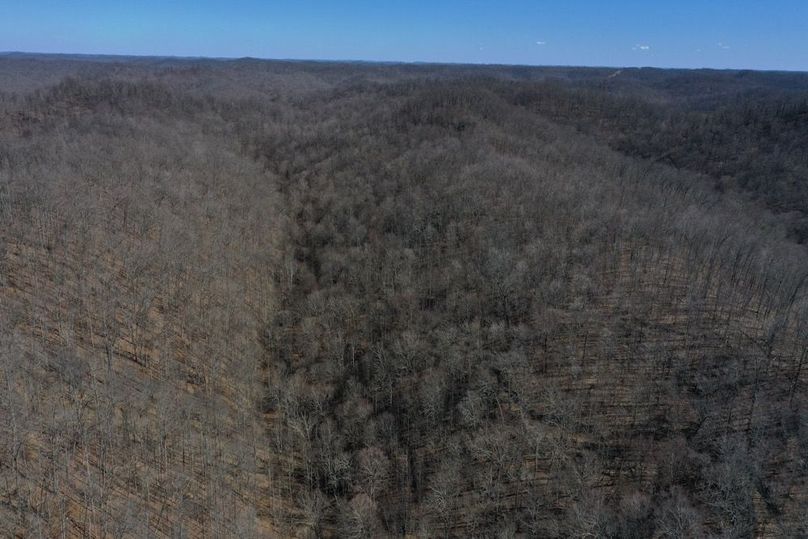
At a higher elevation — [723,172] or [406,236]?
[723,172]

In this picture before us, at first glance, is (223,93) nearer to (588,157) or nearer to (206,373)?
(588,157)

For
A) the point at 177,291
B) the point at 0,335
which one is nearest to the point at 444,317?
the point at 177,291

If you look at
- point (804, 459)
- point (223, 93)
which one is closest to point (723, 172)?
point (804, 459)

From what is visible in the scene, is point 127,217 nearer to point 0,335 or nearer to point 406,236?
point 0,335

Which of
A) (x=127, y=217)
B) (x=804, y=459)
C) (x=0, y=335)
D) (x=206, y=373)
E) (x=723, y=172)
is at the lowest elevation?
(x=206, y=373)

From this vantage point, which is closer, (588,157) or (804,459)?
(804,459)

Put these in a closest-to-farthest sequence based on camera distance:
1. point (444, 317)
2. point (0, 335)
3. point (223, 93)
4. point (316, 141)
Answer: point (0, 335), point (444, 317), point (316, 141), point (223, 93)

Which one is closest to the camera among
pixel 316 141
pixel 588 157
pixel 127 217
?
pixel 127 217
